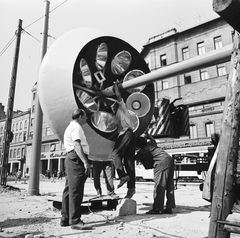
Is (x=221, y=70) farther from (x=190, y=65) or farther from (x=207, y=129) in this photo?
(x=190, y=65)

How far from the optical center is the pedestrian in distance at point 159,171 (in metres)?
4.23

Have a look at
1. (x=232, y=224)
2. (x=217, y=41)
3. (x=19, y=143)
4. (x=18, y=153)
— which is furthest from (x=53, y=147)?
(x=232, y=224)

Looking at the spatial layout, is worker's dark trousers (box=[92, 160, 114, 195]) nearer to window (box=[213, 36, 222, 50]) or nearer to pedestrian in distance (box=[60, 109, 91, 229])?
pedestrian in distance (box=[60, 109, 91, 229])

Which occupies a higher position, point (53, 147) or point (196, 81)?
point (196, 81)

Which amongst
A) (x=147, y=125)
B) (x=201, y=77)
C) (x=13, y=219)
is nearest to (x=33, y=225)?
(x=13, y=219)

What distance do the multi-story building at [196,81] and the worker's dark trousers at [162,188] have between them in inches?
872

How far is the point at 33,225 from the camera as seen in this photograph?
3561 millimetres

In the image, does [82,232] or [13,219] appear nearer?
[82,232]

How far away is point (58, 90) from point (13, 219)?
2304 mm

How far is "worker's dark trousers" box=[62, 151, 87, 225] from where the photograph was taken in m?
3.26

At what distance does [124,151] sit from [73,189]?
49.1 inches

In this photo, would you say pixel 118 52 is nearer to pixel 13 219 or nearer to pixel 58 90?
pixel 58 90

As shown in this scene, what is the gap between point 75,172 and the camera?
335cm

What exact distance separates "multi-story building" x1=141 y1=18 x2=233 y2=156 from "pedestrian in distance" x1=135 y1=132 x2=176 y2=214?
72.6ft
